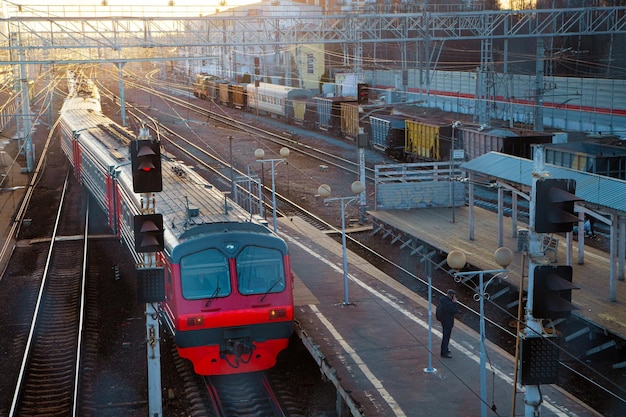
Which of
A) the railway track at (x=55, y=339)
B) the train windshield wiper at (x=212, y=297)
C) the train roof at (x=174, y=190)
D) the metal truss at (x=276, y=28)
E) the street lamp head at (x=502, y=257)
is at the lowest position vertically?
the railway track at (x=55, y=339)

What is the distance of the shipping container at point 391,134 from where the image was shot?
113ft

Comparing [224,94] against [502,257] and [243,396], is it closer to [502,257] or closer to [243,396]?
[243,396]

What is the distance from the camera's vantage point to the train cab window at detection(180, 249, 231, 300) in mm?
11516

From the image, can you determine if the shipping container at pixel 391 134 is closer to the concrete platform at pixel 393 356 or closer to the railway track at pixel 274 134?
the railway track at pixel 274 134

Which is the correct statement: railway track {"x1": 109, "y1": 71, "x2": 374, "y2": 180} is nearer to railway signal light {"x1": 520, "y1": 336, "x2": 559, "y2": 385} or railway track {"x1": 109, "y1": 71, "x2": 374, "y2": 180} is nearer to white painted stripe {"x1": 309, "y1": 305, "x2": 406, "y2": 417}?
white painted stripe {"x1": 309, "y1": 305, "x2": 406, "y2": 417}

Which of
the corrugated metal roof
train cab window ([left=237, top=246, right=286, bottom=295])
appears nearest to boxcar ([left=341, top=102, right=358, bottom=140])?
the corrugated metal roof

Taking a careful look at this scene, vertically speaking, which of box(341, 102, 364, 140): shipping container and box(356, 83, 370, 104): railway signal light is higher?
box(356, 83, 370, 104): railway signal light

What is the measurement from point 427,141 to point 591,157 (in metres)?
10.8

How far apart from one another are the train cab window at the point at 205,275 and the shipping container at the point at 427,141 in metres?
20.0

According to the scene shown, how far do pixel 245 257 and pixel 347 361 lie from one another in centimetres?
198

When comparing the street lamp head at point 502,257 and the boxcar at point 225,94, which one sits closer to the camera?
the street lamp head at point 502,257

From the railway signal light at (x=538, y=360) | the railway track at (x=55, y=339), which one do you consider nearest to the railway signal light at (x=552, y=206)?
the railway signal light at (x=538, y=360)

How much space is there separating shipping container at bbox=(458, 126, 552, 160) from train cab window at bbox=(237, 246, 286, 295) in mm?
16480

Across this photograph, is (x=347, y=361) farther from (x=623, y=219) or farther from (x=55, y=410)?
(x=623, y=219)
